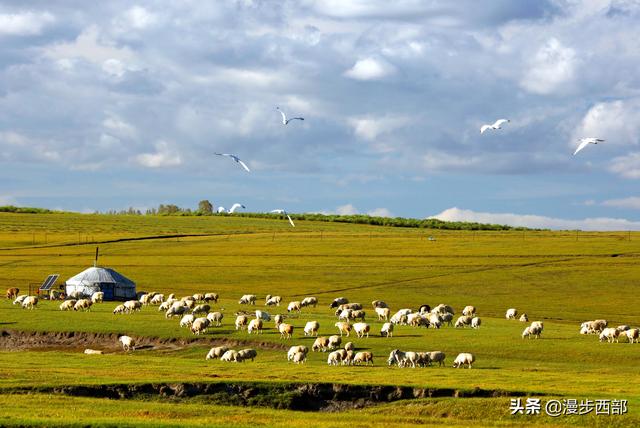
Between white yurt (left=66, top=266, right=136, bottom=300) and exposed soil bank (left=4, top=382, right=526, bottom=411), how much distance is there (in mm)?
46241

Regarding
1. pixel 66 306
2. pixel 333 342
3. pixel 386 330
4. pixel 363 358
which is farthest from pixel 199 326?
pixel 66 306

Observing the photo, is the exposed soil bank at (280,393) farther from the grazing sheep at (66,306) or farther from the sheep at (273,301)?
the sheep at (273,301)

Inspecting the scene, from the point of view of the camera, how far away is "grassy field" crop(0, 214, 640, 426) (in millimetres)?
31266

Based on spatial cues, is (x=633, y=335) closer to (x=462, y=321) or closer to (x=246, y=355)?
(x=462, y=321)

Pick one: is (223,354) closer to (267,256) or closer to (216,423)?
(216,423)

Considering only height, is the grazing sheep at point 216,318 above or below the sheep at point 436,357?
above

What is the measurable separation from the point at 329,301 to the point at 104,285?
727 inches

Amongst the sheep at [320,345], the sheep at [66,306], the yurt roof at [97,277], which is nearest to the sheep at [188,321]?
the sheep at [320,345]

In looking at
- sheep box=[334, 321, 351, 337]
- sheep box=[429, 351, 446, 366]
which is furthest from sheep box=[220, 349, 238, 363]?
sheep box=[334, 321, 351, 337]

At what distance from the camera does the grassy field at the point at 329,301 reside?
31266 millimetres

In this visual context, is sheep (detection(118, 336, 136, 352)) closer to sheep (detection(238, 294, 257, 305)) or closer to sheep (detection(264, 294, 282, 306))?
sheep (detection(264, 294, 282, 306))

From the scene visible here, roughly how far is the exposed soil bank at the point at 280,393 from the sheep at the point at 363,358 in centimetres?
818

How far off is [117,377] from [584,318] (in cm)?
4131

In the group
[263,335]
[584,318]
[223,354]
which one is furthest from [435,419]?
[584,318]
